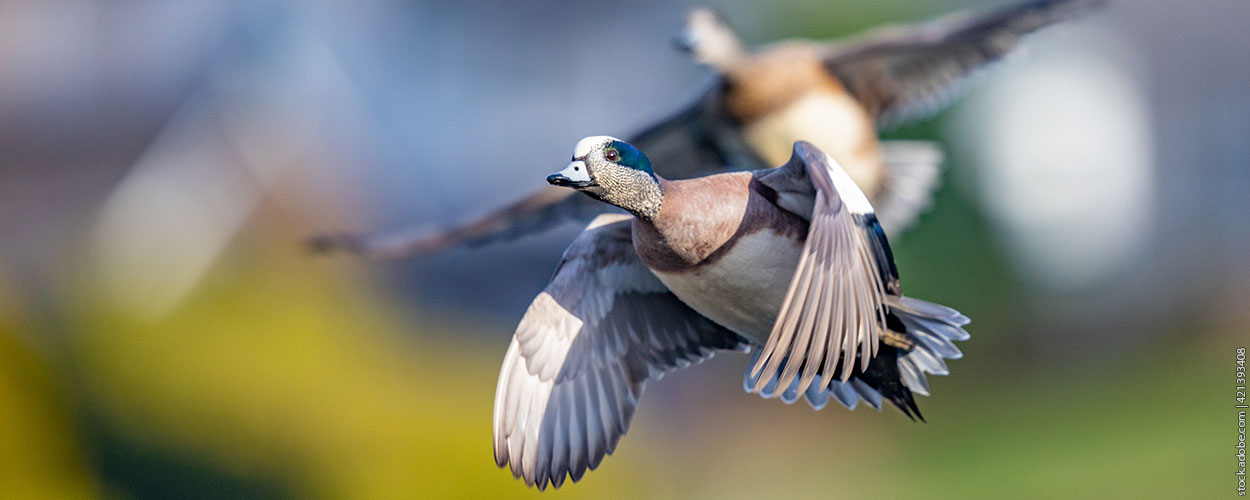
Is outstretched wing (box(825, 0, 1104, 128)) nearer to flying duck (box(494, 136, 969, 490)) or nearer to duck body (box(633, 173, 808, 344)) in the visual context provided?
flying duck (box(494, 136, 969, 490))

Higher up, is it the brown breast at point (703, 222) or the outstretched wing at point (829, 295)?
the brown breast at point (703, 222)

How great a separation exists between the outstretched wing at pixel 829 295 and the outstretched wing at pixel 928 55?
1.55m

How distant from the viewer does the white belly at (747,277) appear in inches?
74.8

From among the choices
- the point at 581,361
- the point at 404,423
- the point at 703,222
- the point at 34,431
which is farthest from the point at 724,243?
the point at 34,431

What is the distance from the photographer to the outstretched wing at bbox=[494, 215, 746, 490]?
210 centimetres

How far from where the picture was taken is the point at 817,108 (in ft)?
10.5

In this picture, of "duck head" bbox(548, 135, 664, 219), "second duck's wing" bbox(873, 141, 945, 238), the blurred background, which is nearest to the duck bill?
"duck head" bbox(548, 135, 664, 219)

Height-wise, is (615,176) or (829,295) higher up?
(615,176)

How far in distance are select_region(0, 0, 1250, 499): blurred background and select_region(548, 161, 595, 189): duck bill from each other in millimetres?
1539

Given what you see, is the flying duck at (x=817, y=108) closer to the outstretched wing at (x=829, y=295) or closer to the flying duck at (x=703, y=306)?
the flying duck at (x=703, y=306)

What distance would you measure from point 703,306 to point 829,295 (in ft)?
1.30

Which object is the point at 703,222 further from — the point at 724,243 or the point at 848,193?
the point at 848,193

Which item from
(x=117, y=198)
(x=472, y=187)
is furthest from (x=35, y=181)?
(x=472, y=187)

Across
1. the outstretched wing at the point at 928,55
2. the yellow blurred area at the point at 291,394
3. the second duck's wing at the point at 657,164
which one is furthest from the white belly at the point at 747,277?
the yellow blurred area at the point at 291,394
